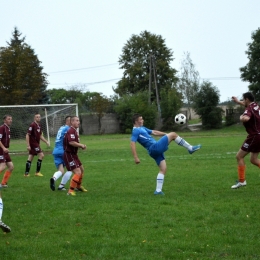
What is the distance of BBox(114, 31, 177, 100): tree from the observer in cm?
8069

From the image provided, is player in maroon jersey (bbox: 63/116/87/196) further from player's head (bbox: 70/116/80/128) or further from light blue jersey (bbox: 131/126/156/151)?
light blue jersey (bbox: 131/126/156/151)

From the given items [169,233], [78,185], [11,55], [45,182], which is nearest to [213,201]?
[169,233]

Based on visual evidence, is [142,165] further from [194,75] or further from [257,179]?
[194,75]

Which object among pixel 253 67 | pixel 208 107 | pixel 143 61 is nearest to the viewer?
pixel 208 107

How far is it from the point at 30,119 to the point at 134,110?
97.1ft

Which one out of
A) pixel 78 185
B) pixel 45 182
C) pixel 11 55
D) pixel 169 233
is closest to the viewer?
pixel 169 233

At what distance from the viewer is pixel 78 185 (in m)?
12.8

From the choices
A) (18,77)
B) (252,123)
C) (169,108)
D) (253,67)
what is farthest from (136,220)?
(253,67)

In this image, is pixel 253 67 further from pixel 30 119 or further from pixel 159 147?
pixel 159 147

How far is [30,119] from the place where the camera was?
107 feet

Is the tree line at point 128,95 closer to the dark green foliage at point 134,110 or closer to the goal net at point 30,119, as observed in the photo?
the dark green foliage at point 134,110

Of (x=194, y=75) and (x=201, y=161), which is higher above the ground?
(x=194, y=75)

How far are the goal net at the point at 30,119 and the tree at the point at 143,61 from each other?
4814 cm

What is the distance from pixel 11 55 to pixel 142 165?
42.3 metres
